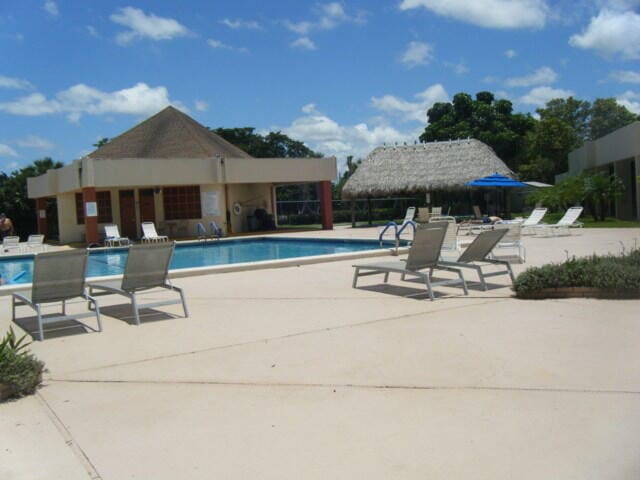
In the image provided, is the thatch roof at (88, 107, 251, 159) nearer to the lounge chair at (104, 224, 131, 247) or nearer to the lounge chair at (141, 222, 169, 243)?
the lounge chair at (141, 222, 169, 243)

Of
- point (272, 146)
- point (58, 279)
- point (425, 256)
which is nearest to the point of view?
point (58, 279)

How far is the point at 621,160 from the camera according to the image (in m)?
26.7

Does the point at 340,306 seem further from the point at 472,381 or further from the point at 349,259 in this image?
the point at 349,259

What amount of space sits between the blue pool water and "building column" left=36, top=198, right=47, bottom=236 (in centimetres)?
1057

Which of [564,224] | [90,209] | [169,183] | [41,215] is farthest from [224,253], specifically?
[41,215]

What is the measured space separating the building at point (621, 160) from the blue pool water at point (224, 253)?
12.2 metres

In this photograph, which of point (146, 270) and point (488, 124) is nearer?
point (146, 270)

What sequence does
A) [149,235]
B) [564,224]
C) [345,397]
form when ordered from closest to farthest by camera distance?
[345,397]
[564,224]
[149,235]

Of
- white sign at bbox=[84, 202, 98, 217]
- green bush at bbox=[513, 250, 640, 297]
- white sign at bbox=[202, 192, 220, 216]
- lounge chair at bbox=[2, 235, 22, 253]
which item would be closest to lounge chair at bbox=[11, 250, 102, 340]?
green bush at bbox=[513, 250, 640, 297]

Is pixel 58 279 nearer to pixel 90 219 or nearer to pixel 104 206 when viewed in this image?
pixel 90 219

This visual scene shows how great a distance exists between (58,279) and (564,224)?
14656 millimetres

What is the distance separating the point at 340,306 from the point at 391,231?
16.9 metres

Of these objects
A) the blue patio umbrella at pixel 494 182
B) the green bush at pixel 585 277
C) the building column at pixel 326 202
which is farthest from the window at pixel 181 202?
the green bush at pixel 585 277

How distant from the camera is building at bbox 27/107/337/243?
75.0 feet
